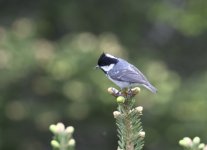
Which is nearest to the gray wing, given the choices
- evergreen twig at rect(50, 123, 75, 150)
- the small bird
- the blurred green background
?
the small bird

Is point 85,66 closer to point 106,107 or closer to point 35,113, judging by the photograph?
point 106,107

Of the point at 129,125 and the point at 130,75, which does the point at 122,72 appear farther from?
the point at 129,125

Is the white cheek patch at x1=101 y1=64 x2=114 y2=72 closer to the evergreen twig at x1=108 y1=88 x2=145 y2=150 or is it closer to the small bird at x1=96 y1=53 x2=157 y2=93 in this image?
the small bird at x1=96 y1=53 x2=157 y2=93

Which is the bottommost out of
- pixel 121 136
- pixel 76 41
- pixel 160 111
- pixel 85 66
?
pixel 121 136

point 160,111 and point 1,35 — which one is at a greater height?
point 1,35

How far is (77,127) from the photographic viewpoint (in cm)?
842

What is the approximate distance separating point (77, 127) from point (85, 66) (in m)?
1.53

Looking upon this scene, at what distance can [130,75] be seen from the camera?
164 inches

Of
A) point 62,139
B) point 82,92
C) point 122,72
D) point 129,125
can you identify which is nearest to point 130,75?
point 122,72

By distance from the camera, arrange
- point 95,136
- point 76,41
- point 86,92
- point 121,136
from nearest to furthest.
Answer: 1. point 121,136
2. point 86,92
3. point 76,41
4. point 95,136

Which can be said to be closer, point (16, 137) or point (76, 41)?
point (76, 41)

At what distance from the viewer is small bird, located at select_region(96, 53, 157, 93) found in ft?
13.5

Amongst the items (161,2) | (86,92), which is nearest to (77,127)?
(86,92)

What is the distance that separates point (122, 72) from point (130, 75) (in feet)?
0.29
